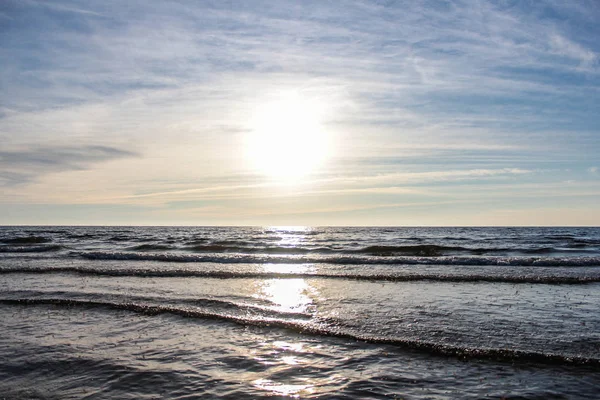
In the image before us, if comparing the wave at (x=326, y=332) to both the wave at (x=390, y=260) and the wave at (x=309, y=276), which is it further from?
the wave at (x=390, y=260)

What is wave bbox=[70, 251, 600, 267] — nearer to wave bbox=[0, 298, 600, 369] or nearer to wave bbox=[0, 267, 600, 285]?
wave bbox=[0, 267, 600, 285]

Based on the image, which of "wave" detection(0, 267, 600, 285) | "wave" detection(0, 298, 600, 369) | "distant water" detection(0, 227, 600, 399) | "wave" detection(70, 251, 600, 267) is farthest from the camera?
"wave" detection(70, 251, 600, 267)

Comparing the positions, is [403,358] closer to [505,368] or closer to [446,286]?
[505,368]

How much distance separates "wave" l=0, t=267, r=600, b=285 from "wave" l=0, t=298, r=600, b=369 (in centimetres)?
756

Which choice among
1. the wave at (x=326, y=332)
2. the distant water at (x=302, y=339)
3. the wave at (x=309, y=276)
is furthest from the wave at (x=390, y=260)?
the wave at (x=326, y=332)

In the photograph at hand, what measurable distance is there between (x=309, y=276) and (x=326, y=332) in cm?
1119

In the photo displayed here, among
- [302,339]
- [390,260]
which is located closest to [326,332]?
[302,339]

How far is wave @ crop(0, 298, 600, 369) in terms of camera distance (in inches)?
312

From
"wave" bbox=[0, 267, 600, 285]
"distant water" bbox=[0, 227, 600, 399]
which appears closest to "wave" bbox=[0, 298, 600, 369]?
"distant water" bbox=[0, 227, 600, 399]

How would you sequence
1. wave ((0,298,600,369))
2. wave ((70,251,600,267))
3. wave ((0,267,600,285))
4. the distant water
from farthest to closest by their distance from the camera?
1. wave ((70,251,600,267))
2. wave ((0,267,600,285))
3. wave ((0,298,600,369))
4. the distant water

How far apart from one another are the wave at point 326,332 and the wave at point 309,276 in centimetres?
756

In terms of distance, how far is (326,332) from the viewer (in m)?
9.90

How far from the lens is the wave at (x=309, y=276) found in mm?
18719

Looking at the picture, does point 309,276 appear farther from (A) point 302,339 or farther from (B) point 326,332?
(A) point 302,339
